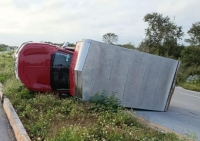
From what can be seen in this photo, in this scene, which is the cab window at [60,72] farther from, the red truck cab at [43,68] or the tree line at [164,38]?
the tree line at [164,38]

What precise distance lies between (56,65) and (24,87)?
1.60 metres

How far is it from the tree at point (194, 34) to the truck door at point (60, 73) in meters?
20.7

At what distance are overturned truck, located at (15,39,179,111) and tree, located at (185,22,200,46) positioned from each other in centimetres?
1971

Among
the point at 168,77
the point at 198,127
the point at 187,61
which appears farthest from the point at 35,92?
the point at 187,61

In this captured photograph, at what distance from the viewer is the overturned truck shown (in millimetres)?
7984

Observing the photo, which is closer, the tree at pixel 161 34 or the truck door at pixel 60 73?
the truck door at pixel 60 73

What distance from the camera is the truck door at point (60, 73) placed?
9164 millimetres

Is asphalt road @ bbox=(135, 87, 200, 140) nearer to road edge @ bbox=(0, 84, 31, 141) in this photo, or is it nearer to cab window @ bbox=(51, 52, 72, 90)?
cab window @ bbox=(51, 52, 72, 90)

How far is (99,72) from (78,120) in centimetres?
207

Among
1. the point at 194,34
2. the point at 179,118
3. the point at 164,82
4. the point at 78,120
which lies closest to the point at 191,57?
the point at 194,34

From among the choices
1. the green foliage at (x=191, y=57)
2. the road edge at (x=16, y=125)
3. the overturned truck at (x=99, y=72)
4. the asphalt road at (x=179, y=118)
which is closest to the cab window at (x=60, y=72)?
the overturned truck at (x=99, y=72)

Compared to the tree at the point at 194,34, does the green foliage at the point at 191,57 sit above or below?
below

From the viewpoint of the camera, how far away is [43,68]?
30.0 ft

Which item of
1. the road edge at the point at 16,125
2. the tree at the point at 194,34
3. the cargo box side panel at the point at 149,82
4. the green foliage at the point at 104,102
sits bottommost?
the road edge at the point at 16,125
